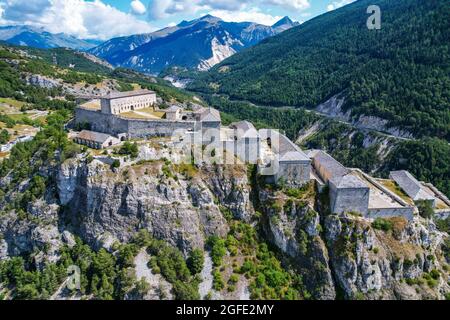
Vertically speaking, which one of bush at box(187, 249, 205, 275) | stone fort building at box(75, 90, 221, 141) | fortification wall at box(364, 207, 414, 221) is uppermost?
stone fort building at box(75, 90, 221, 141)

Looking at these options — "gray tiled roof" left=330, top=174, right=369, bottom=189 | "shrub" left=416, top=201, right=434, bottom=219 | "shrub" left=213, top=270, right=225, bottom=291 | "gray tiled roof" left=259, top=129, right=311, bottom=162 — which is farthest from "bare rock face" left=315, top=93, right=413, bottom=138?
"shrub" left=213, top=270, right=225, bottom=291

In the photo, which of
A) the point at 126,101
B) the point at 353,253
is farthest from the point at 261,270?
→ the point at 126,101

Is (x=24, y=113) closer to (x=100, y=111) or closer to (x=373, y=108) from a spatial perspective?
(x=100, y=111)

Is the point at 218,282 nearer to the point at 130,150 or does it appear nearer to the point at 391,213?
the point at 130,150

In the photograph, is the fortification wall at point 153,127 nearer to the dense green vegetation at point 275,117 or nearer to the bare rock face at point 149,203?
the bare rock face at point 149,203

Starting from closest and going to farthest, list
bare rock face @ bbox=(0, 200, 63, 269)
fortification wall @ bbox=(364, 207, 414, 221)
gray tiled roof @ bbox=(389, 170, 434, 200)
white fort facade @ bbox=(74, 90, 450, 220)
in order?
white fort facade @ bbox=(74, 90, 450, 220) → fortification wall @ bbox=(364, 207, 414, 221) → bare rock face @ bbox=(0, 200, 63, 269) → gray tiled roof @ bbox=(389, 170, 434, 200)

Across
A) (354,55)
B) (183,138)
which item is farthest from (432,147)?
(354,55)

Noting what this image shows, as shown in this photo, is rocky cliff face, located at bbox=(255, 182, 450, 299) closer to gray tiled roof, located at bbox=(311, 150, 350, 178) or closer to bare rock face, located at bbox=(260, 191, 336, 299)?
bare rock face, located at bbox=(260, 191, 336, 299)
